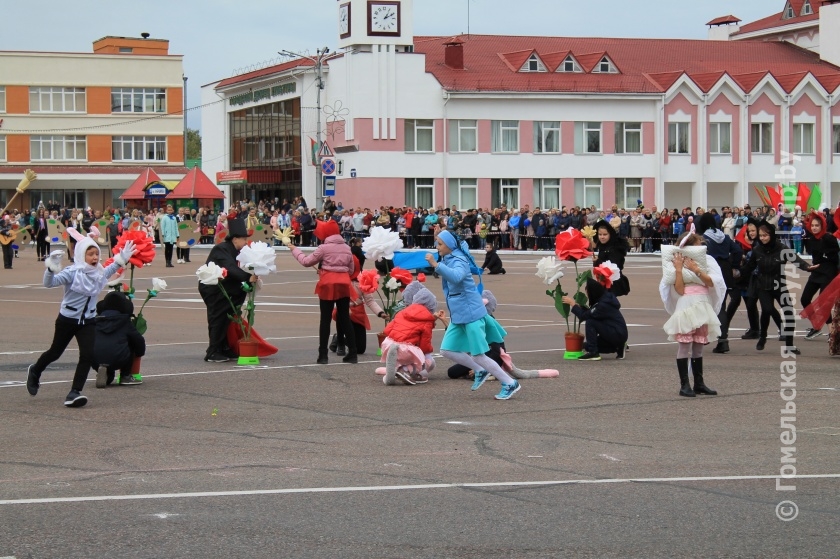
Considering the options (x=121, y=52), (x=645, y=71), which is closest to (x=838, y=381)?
(x=645, y=71)

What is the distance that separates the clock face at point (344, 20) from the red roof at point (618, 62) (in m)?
4.34

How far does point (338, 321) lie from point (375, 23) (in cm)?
4651

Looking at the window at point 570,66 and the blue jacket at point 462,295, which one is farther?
the window at point 570,66

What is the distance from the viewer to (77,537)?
673 centimetres

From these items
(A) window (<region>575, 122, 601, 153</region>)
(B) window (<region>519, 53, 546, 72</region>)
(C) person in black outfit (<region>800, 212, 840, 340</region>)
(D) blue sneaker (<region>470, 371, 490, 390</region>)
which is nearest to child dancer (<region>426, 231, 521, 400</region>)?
(D) blue sneaker (<region>470, 371, 490, 390</region>)

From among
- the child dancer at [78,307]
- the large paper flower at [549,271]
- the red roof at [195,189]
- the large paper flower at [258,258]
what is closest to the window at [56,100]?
the red roof at [195,189]

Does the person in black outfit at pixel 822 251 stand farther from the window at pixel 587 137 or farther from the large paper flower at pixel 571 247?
the window at pixel 587 137

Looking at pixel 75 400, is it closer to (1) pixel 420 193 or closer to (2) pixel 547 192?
(1) pixel 420 193

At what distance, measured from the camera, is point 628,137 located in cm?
6397

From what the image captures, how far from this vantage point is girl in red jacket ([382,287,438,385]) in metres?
13.4

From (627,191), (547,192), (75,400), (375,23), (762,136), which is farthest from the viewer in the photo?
(762,136)

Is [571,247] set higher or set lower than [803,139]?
lower

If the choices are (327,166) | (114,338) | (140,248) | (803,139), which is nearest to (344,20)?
(327,166)

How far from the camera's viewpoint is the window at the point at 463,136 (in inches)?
2434
